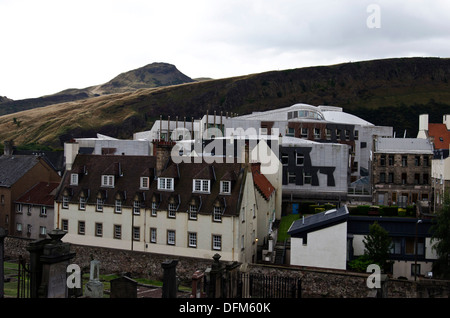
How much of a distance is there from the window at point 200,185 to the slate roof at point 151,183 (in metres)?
0.31

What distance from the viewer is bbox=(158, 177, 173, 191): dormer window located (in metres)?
36.8

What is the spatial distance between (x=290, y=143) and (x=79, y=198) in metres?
31.4

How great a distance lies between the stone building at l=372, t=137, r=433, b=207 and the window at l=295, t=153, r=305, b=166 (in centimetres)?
943

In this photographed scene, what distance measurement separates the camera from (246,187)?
34.9 metres

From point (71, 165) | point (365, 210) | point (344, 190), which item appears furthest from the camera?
point (344, 190)

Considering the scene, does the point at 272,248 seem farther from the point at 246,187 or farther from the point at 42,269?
the point at 42,269

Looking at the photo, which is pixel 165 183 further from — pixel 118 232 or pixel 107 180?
pixel 107 180

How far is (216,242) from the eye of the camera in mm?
33969

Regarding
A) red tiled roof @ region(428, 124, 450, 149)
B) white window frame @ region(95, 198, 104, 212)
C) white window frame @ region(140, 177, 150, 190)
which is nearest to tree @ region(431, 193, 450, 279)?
white window frame @ region(140, 177, 150, 190)

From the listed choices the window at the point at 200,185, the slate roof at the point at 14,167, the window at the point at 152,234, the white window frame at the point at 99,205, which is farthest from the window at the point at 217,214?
the slate roof at the point at 14,167

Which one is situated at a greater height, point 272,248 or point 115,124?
point 115,124

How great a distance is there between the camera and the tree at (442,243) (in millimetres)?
31453

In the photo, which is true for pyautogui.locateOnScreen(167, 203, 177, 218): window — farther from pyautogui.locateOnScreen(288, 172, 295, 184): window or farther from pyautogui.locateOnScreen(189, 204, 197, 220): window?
pyautogui.locateOnScreen(288, 172, 295, 184): window

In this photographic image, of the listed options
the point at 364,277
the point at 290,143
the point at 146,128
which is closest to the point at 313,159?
the point at 290,143
